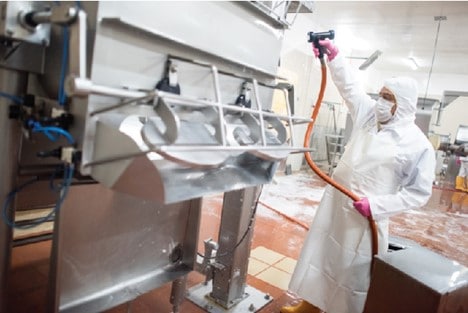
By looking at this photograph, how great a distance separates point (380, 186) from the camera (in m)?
1.64

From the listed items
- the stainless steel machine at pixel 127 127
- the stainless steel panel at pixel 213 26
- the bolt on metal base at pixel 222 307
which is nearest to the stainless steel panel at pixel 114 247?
the stainless steel machine at pixel 127 127

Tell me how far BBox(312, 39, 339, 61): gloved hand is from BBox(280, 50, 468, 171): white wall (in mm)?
3172

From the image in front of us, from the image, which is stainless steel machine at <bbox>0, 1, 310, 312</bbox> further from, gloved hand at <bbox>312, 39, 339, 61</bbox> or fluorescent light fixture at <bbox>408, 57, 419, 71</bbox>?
fluorescent light fixture at <bbox>408, 57, 419, 71</bbox>

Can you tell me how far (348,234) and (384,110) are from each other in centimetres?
63

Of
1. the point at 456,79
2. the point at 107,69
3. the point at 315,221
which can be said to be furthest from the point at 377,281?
the point at 456,79

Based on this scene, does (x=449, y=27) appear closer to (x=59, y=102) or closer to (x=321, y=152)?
(x=321, y=152)

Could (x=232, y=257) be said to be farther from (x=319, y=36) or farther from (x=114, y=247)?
(x=319, y=36)

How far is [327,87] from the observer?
6723 millimetres

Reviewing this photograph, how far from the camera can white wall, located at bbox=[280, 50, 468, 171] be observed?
17.4ft

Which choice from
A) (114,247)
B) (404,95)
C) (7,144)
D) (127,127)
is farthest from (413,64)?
(7,144)

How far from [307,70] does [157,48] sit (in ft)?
16.3

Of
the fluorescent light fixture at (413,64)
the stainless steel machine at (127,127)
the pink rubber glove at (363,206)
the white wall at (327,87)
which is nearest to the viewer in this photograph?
the stainless steel machine at (127,127)

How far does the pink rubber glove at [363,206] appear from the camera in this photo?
1.54m

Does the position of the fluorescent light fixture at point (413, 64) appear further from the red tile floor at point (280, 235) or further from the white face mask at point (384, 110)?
the white face mask at point (384, 110)
